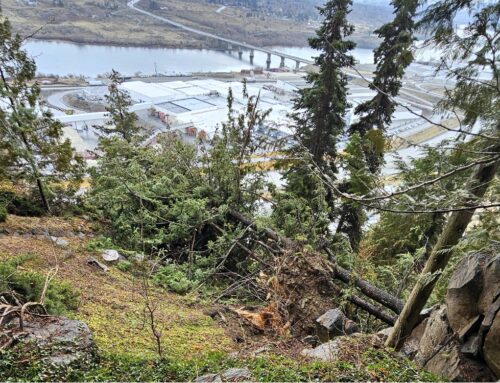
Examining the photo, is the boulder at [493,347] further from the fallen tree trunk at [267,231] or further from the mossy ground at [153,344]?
the fallen tree trunk at [267,231]

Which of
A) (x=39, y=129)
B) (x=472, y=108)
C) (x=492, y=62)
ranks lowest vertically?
(x=39, y=129)

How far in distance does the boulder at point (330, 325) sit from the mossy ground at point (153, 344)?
496mm

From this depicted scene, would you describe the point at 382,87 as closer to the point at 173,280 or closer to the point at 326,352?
the point at 173,280

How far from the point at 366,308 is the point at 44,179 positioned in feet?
21.5

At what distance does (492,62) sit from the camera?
2.92 meters

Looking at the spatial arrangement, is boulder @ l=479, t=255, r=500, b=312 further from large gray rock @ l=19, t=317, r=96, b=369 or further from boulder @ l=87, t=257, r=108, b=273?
boulder @ l=87, t=257, r=108, b=273

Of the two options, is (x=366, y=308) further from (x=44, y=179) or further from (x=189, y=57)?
(x=189, y=57)

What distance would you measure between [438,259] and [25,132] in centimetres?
709

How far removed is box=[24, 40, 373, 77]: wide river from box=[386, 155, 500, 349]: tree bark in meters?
44.4

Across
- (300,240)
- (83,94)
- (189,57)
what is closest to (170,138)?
(300,240)

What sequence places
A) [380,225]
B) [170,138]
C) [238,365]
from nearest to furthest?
1. [238,365]
2. [170,138]
3. [380,225]

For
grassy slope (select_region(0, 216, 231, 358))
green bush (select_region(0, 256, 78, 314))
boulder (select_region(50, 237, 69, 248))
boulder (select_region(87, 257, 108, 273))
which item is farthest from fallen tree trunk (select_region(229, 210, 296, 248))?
green bush (select_region(0, 256, 78, 314))

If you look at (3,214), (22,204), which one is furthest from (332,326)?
(22,204)

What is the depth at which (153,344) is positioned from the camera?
163 inches
